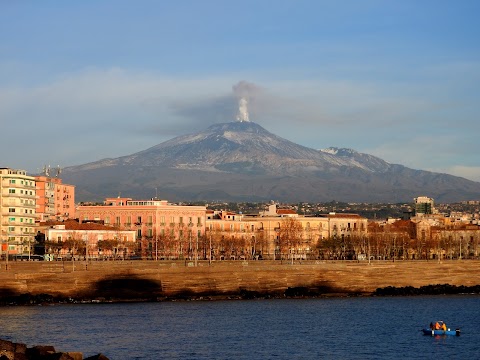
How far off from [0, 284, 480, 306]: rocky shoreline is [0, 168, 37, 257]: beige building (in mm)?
37310

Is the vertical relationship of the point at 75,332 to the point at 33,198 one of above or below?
below

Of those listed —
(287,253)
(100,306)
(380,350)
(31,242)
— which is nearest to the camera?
(380,350)

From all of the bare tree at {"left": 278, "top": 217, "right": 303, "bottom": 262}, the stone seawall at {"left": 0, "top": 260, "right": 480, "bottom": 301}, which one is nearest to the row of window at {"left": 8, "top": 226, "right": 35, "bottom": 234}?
the stone seawall at {"left": 0, "top": 260, "right": 480, "bottom": 301}

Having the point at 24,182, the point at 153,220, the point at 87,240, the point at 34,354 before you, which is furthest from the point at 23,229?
the point at 34,354

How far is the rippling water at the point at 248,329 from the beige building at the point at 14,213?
44493 mm

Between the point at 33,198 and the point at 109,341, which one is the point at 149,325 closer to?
the point at 109,341

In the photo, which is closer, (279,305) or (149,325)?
(149,325)

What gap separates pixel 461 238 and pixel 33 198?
251 feet

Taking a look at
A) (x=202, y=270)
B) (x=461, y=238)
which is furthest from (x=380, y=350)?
(x=461, y=238)

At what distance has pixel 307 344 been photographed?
7550cm

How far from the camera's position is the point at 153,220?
167m

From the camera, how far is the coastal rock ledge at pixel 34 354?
55656mm

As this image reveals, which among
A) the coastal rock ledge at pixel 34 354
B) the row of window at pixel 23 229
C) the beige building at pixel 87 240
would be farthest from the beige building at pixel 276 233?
the coastal rock ledge at pixel 34 354

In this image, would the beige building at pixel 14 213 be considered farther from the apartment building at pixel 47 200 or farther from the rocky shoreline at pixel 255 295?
the rocky shoreline at pixel 255 295
